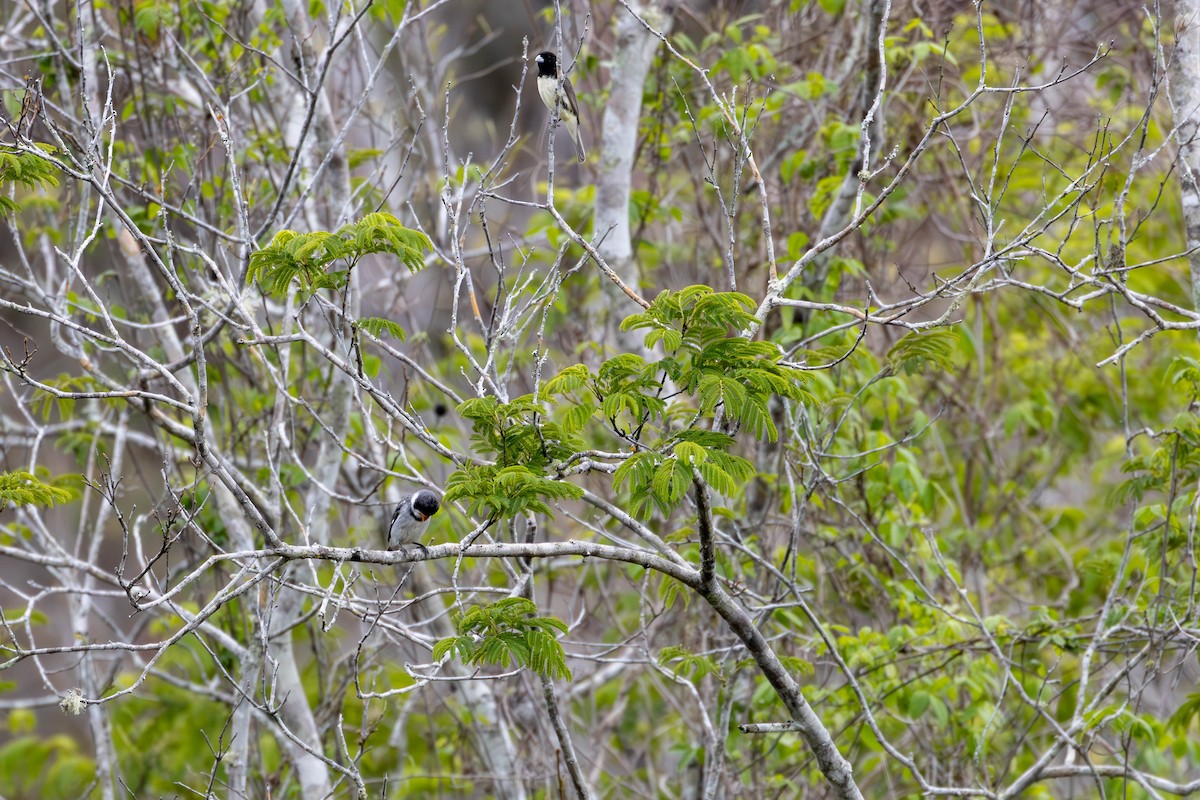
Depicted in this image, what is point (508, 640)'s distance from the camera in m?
2.95

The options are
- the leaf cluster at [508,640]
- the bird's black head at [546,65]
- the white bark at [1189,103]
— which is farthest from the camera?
the bird's black head at [546,65]

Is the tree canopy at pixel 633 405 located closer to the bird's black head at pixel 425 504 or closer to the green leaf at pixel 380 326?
the green leaf at pixel 380 326

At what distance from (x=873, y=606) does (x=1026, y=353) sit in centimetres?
220

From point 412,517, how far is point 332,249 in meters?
1.51

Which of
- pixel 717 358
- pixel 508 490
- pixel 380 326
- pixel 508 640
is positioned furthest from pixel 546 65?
pixel 508 640

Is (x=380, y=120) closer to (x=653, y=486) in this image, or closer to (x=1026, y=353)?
(x=1026, y=353)

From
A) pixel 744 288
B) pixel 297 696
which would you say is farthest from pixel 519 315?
pixel 744 288

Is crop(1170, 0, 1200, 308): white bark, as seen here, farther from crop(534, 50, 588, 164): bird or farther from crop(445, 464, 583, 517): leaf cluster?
crop(445, 464, 583, 517): leaf cluster

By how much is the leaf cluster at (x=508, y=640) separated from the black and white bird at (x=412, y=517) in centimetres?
115

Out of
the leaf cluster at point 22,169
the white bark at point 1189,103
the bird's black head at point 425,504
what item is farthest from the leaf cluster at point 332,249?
the white bark at point 1189,103

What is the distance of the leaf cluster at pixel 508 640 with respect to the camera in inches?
115

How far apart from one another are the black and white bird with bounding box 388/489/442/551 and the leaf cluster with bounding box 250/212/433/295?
1196 millimetres

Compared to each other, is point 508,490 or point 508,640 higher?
point 508,490

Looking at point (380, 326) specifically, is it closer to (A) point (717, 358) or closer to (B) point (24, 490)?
(A) point (717, 358)
